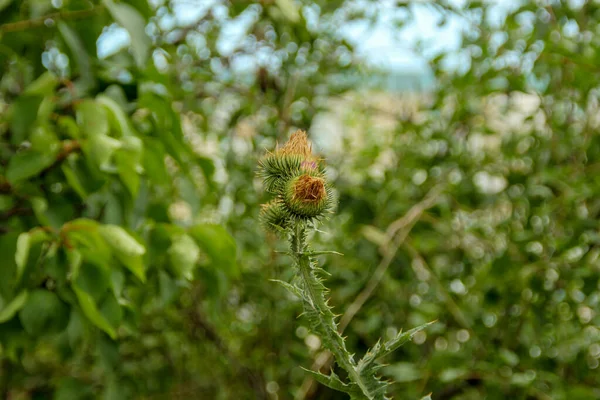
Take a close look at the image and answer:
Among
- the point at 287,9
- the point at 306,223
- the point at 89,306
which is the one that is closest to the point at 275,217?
the point at 306,223

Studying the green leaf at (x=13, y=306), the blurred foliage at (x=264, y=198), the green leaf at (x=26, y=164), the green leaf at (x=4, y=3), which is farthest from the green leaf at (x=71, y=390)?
the green leaf at (x=4, y=3)

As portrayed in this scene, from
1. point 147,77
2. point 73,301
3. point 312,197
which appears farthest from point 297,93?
point 312,197

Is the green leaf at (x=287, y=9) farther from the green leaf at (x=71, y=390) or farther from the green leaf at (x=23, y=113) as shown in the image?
the green leaf at (x=71, y=390)

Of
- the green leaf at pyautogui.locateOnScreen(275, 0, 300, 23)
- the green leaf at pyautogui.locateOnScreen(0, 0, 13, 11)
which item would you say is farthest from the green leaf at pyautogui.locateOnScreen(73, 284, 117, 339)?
the green leaf at pyautogui.locateOnScreen(275, 0, 300, 23)

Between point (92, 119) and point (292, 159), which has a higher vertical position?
point (292, 159)

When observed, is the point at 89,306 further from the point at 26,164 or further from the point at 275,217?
the point at 275,217

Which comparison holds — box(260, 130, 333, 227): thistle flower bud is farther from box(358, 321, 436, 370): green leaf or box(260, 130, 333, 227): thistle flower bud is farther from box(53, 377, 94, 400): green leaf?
box(53, 377, 94, 400): green leaf
